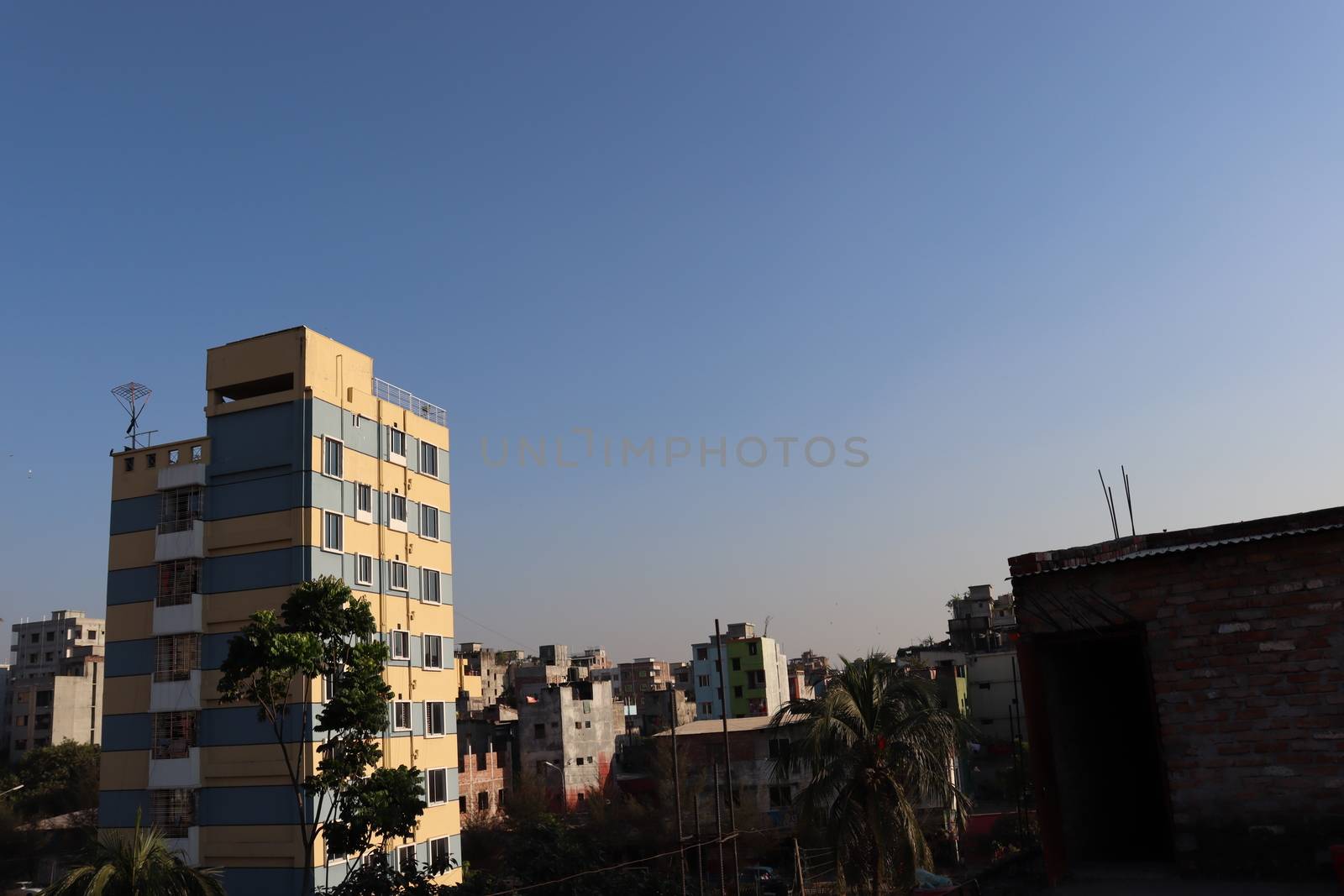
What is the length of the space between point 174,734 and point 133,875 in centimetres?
1495

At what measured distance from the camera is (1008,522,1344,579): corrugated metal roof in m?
13.1

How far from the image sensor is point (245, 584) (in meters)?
36.9

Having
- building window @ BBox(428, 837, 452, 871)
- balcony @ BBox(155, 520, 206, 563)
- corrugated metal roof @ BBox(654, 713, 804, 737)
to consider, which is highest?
balcony @ BBox(155, 520, 206, 563)

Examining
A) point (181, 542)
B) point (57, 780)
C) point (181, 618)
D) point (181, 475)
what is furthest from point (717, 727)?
point (57, 780)

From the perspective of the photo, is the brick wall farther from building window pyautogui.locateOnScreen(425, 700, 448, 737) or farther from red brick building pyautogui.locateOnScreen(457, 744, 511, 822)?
building window pyautogui.locateOnScreen(425, 700, 448, 737)

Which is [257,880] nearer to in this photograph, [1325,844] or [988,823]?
[1325,844]

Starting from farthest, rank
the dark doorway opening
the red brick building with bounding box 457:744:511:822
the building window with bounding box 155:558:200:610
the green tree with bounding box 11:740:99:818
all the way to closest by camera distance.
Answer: the green tree with bounding box 11:740:99:818
the red brick building with bounding box 457:744:511:822
the building window with bounding box 155:558:200:610
the dark doorway opening

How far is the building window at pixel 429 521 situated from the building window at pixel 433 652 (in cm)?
450

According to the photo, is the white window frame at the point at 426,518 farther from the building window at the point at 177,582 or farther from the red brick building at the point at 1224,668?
the red brick building at the point at 1224,668

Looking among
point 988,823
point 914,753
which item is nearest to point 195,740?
point 914,753

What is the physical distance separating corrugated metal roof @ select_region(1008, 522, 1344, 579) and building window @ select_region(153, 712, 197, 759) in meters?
32.4

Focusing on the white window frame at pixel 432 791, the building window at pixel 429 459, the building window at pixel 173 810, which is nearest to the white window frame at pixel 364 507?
the building window at pixel 429 459

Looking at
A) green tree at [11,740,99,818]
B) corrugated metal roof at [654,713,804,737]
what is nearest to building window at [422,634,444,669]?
corrugated metal roof at [654,713,804,737]

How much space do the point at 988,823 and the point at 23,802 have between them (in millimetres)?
65758
